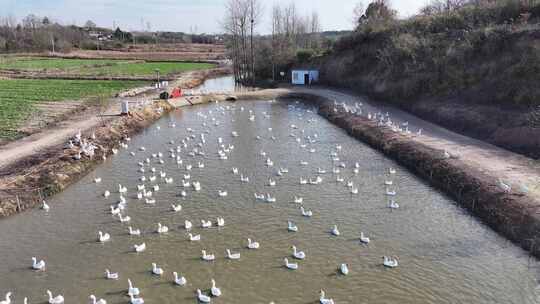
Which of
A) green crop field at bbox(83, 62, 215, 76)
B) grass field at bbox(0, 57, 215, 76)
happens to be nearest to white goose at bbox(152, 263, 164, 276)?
grass field at bbox(0, 57, 215, 76)

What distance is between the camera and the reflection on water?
15242 mm

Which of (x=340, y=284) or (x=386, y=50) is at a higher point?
(x=386, y=50)

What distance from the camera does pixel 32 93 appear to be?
54719mm

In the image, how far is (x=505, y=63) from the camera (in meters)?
38.1

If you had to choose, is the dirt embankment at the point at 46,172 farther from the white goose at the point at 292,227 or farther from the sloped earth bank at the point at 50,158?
the white goose at the point at 292,227

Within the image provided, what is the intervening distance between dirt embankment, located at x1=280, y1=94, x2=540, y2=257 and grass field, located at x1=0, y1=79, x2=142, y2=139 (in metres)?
26.5

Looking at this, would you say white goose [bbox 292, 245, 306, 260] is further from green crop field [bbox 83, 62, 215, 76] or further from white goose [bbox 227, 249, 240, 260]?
green crop field [bbox 83, 62, 215, 76]

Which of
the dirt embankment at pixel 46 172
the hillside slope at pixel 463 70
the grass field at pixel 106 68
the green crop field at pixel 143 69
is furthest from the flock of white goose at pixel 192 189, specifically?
the grass field at pixel 106 68

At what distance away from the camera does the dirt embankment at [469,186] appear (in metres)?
18.4

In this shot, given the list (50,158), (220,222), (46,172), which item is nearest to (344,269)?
(220,222)

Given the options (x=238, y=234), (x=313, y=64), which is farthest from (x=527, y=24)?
(x=238, y=234)

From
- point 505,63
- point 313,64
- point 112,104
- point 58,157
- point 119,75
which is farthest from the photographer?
point 119,75

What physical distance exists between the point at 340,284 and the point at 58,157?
19.6m

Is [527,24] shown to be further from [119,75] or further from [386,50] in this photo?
[119,75]
